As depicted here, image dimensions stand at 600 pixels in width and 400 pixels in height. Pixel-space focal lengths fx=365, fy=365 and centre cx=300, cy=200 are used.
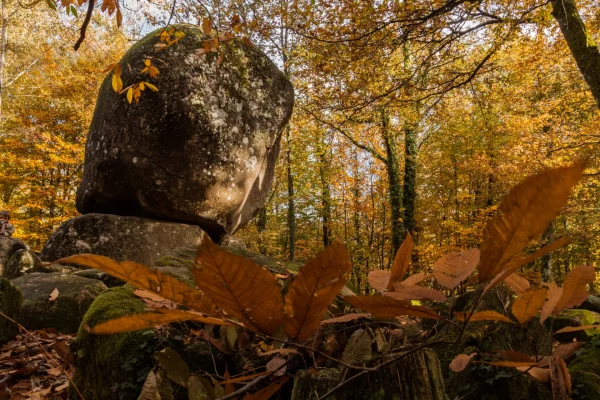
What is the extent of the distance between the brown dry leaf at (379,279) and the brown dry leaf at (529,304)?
201mm

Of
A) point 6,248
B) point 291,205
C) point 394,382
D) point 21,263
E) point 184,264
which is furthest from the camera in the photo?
point 291,205

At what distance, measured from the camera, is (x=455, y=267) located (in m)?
0.54

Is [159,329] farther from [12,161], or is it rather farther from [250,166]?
[12,161]

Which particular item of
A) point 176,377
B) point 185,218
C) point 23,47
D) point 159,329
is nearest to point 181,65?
point 185,218

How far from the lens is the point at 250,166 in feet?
20.2

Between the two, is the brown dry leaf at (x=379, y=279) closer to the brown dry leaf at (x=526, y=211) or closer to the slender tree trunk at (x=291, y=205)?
the brown dry leaf at (x=526, y=211)

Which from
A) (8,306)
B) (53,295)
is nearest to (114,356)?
(8,306)

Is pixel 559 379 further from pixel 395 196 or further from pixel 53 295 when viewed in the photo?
pixel 395 196

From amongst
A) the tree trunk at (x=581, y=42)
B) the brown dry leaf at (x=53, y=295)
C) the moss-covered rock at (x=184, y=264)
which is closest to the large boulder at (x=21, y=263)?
the brown dry leaf at (x=53, y=295)

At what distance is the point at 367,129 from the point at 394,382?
8.42 meters

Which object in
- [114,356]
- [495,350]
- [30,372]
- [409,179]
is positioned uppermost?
[409,179]

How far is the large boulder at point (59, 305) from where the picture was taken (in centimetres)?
375

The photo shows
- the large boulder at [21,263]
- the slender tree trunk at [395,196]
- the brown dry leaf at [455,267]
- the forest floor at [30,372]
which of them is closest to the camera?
the brown dry leaf at [455,267]

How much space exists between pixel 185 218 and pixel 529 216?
6.03 metres
